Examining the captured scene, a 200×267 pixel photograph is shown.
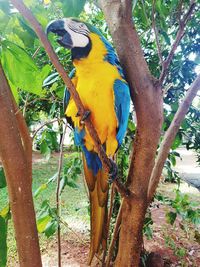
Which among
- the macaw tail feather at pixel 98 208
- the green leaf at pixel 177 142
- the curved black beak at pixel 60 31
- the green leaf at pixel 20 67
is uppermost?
the curved black beak at pixel 60 31

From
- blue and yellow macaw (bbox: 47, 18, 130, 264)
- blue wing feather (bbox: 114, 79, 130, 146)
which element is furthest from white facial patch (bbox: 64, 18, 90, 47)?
blue wing feather (bbox: 114, 79, 130, 146)

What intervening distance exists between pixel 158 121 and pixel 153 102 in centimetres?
4

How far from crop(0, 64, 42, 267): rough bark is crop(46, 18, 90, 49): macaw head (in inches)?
5.3

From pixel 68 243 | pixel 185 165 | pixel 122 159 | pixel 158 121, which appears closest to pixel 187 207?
pixel 122 159

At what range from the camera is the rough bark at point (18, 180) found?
20.6 inches

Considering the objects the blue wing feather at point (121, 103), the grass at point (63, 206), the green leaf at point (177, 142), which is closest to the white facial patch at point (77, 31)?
the blue wing feather at point (121, 103)

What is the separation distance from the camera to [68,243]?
2010 millimetres

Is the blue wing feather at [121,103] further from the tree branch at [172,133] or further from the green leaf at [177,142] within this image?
the green leaf at [177,142]

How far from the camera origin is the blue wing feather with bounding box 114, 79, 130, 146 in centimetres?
63

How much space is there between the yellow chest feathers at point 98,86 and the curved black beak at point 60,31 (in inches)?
2.3

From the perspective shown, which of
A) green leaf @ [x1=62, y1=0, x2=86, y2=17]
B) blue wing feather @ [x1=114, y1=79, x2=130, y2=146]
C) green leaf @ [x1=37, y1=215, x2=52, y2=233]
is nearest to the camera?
green leaf @ [x1=62, y1=0, x2=86, y2=17]

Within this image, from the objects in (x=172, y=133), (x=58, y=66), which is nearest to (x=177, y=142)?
Result: (x=172, y=133)

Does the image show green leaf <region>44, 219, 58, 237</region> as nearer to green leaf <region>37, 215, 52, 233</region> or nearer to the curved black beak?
green leaf <region>37, 215, 52, 233</region>

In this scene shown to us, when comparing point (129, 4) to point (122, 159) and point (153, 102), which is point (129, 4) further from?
point (122, 159)
